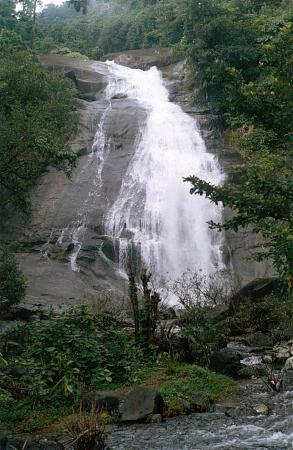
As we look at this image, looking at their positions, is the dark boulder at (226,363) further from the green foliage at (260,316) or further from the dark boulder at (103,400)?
the dark boulder at (103,400)

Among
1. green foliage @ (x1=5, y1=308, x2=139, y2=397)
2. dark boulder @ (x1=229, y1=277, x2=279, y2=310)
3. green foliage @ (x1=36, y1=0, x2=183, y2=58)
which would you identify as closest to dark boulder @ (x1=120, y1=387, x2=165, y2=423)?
green foliage @ (x1=5, y1=308, x2=139, y2=397)

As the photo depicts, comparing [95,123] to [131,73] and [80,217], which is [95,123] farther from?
[131,73]

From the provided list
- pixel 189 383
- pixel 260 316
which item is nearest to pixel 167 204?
pixel 260 316

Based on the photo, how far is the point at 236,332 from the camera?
674 inches

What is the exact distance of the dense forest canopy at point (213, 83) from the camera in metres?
9.50

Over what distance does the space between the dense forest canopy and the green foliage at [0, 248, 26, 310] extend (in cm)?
260

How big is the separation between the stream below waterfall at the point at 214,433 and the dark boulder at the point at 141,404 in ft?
0.91

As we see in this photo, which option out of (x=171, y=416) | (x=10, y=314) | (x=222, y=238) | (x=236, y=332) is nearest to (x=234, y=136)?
(x=222, y=238)

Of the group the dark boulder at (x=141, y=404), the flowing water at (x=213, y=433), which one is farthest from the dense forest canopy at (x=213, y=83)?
the dark boulder at (x=141, y=404)

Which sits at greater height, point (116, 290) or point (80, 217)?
point (80, 217)

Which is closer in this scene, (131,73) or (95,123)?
(95,123)

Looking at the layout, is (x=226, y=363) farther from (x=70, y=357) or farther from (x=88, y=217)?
(x=88, y=217)

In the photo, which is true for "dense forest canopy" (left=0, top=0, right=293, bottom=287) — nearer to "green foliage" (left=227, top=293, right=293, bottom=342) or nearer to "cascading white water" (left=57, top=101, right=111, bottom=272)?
"green foliage" (left=227, top=293, right=293, bottom=342)

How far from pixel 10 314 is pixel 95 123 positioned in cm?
1832
